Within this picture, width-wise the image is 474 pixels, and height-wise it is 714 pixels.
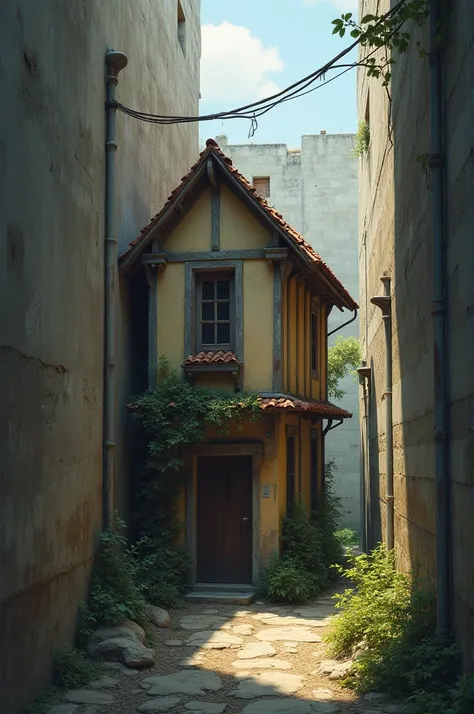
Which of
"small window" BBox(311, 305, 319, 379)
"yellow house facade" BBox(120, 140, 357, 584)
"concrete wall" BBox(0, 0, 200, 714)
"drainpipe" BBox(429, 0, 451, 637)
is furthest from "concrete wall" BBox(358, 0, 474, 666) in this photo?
"concrete wall" BBox(0, 0, 200, 714)

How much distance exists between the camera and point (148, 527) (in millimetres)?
13172

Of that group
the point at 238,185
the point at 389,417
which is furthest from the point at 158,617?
the point at 238,185

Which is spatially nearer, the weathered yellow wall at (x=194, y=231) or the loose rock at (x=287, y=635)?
the loose rock at (x=287, y=635)

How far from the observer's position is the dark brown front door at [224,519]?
44.4ft

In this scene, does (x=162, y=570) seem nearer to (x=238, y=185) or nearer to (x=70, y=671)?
Answer: (x=70, y=671)

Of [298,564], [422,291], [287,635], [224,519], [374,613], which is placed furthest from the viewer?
[224,519]

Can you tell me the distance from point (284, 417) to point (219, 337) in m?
1.72

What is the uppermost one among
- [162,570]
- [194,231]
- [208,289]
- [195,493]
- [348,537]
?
[194,231]

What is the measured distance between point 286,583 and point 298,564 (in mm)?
614

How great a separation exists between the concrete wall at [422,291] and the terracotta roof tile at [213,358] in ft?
7.89

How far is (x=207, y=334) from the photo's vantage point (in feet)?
45.4

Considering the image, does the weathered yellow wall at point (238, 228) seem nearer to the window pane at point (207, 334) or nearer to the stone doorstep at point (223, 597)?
the window pane at point (207, 334)

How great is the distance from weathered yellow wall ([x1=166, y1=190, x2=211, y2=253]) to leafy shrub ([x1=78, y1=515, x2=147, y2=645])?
16.4 feet

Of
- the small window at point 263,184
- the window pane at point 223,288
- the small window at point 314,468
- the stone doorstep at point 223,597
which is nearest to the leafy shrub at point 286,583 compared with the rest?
the stone doorstep at point 223,597
